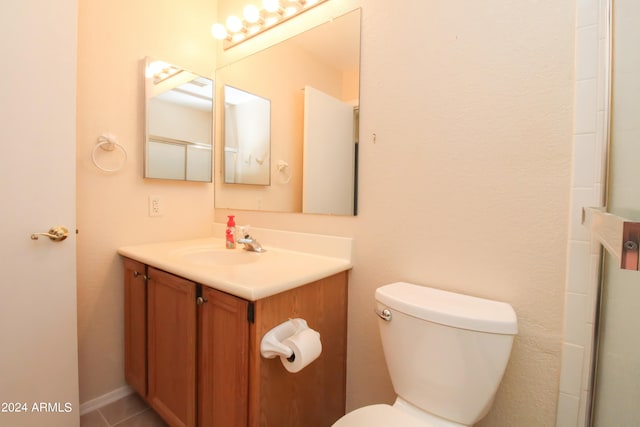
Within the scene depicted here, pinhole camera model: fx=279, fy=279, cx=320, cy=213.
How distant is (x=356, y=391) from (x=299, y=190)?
961mm

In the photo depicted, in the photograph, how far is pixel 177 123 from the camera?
5.26 ft

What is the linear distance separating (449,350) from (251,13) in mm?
1832

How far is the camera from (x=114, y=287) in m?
1.46

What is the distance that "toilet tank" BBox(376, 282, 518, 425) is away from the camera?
0.76 metres

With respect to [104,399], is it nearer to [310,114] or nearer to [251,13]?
[310,114]

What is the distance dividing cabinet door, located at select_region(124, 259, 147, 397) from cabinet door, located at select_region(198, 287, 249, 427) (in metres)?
0.48

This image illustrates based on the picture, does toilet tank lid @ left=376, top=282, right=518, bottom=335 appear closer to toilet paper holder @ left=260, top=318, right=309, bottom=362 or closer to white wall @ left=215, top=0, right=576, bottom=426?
white wall @ left=215, top=0, right=576, bottom=426

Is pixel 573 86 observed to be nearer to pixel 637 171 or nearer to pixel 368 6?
pixel 637 171

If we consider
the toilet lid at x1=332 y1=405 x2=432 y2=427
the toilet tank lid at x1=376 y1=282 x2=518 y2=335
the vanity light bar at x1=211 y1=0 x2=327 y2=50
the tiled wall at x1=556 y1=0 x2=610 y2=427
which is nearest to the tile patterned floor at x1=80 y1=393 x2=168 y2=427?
the toilet lid at x1=332 y1=405 x2=432 y2=427

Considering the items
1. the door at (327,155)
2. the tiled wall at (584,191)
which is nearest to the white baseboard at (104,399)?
the door at (327,155)

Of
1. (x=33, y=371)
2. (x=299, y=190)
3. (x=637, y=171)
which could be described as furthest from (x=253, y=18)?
(x=33, y=371)

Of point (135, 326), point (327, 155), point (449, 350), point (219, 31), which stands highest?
point (219, 31)

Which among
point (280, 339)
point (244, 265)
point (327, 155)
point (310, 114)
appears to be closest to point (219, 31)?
point (310, 114)

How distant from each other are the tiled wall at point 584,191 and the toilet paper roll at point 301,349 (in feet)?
2.40
